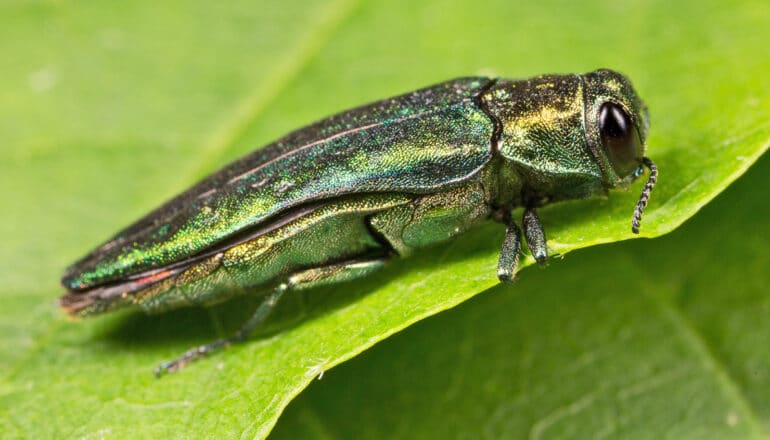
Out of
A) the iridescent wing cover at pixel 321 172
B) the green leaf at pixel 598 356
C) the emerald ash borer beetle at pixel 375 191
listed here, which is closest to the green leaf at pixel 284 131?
the green leaf at pixel 598 356

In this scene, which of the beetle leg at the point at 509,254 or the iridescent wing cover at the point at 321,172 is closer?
the beetle leg at the point at 509,254

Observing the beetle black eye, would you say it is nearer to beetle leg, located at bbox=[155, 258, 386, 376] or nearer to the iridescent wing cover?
the iridescent wing cover

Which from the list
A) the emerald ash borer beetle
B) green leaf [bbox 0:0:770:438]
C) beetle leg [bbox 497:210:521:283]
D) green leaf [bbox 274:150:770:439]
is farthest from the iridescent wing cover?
green leaf [bbox 274:150:770:439]

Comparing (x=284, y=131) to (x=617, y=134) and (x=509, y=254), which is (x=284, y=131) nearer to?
(x=509, y=254)

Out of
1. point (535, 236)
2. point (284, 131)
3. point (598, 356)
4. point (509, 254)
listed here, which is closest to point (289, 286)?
point (509, 254)

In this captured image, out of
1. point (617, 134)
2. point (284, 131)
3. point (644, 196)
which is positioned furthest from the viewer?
point (284, 131)

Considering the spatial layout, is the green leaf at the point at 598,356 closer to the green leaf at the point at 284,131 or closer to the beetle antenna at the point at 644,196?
the green leaf at the point at 284,131
